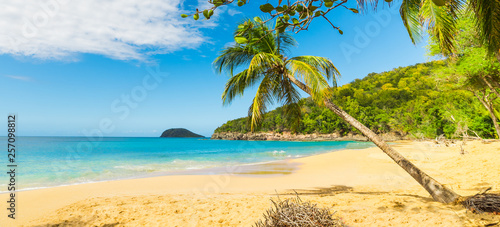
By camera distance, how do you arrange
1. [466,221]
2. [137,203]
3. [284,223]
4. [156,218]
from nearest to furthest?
[284,223] < [466,221] < [156,218] < [137,203]

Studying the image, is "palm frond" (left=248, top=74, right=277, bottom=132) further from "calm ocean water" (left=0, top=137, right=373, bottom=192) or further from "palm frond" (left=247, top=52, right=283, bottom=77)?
"calm ocean water" (left=0, top=137, right=373, bottom=192)

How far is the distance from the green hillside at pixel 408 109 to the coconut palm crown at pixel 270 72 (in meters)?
8.79

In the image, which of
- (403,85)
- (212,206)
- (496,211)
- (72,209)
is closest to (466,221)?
(496,211)

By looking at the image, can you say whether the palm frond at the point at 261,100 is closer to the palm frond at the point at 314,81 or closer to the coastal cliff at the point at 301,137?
the palm frond at the point at 314,81

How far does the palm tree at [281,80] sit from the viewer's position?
446cm

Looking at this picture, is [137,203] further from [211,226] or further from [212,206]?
[211,226]

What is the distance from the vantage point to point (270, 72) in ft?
20.7

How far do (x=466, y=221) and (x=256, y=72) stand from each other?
16.0 feet

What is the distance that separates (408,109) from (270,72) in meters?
47.8

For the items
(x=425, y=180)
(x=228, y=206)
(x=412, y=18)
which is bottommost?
(x=228, y=206)

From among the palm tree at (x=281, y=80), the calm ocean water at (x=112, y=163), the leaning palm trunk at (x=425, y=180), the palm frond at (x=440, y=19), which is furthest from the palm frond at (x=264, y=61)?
the calm ocean water at (x=112, y=163)

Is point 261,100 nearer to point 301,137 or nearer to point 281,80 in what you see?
point 281,80

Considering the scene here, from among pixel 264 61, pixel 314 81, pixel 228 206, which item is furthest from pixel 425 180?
pixel 264 61

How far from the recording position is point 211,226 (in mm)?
4113
